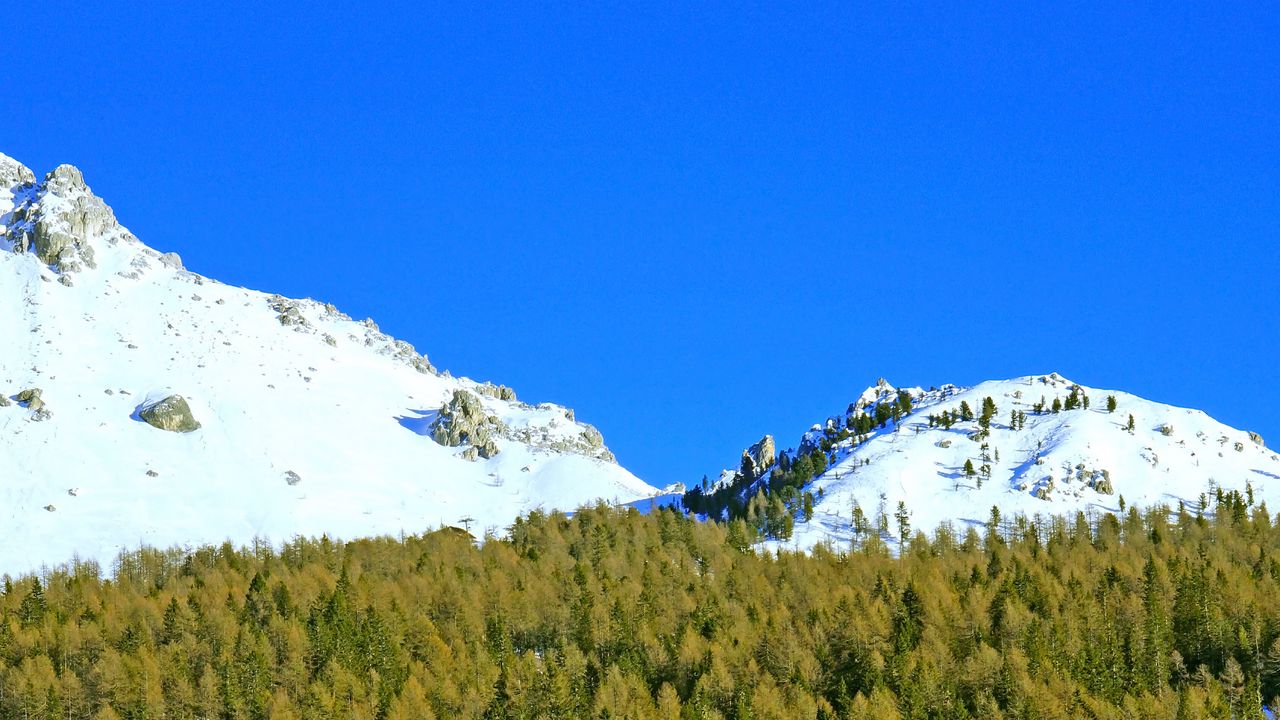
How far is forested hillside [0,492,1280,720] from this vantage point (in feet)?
433

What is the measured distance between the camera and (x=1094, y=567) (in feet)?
609

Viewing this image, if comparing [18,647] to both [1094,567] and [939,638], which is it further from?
[1094,567]

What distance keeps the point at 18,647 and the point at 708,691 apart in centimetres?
8685

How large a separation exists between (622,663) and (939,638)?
4033 centimetres

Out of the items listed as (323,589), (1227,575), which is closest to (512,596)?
(323,589)

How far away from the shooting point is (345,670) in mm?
140250

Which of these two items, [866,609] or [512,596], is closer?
[866,609]

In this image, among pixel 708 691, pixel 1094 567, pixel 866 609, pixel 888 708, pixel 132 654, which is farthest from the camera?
pixel 1094 567

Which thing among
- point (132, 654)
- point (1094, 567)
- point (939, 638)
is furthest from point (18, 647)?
point (1094, 567)

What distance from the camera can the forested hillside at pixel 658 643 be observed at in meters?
132

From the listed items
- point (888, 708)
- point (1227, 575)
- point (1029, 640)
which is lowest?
point (888, 708)

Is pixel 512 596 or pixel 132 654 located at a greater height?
pixel 512 596

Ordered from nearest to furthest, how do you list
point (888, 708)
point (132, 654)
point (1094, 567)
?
point (888, 708) → point (132, 654) → point (1094, 567)

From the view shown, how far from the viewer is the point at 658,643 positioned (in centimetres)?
15338
